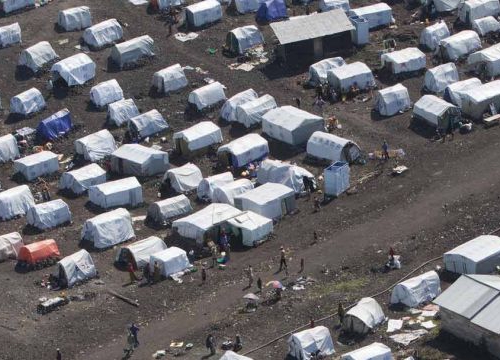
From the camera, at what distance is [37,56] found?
102938mm

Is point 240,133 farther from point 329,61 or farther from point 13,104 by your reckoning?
point 13,104

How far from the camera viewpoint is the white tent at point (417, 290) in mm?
71062

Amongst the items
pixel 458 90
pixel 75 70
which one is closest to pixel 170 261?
pixel 458 90

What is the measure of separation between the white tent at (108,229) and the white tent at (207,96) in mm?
16051

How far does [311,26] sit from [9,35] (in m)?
24.3

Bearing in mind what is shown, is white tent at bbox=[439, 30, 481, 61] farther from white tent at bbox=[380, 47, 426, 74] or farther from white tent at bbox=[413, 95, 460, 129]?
white tent at bbox=[413, 95, 460, 129]

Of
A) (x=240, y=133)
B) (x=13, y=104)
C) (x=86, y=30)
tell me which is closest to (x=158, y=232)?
(x=240, y=133)

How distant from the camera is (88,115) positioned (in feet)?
319

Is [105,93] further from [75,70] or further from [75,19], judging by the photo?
[75,19]

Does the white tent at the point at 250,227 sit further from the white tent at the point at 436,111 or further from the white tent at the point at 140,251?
the white tent at the point at 436,111

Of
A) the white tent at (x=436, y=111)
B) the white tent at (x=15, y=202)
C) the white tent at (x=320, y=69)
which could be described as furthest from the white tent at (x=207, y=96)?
the white tent at (x=15, y=202)

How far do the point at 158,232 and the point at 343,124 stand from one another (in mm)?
17267

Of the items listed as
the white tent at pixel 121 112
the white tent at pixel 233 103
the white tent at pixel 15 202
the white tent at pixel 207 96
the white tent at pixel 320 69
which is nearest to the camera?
the white tent at pixel 15 202

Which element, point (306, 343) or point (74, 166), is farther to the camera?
point (74, 166)
